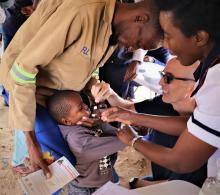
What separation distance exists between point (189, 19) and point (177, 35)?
0.08 m

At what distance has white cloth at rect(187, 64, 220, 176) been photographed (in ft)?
3.40

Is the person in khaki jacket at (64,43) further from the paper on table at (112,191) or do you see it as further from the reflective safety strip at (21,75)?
the paper on table at (112,191)

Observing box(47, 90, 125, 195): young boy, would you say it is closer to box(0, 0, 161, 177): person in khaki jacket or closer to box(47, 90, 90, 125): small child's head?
box(47, 90, 90, 125): small child's head

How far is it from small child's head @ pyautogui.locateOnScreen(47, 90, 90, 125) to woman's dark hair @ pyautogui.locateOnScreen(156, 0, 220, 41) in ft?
2.42

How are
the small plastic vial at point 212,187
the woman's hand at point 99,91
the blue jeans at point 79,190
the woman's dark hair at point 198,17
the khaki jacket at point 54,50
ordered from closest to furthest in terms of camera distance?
the small plastic vial at point 212,187
the woman's dark hair at point 198,17
the khaki jacket at point 54,50
the woman's hand at point 99,91
the blue jeans at point 79,190

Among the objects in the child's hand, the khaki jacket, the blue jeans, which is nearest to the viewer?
the khaki jacket

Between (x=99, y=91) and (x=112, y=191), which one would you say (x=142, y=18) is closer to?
(x=99, y=91)

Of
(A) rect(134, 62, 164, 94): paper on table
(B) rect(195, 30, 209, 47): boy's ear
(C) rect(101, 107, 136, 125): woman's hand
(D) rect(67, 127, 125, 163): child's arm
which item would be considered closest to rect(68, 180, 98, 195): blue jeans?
(D) rect(67, 127, 125, 163): child's arm

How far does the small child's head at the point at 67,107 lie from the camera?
1.69 m

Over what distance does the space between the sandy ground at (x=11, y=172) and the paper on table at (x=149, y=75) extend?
69 cm

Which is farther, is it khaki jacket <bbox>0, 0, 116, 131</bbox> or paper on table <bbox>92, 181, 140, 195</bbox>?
khaki jacket <bbox>0, 0, 116, 131</bbox>

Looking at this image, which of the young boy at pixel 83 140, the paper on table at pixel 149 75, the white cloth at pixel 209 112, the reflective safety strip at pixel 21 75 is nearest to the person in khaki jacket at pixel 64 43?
the reflective safety strip at pixel 21 75

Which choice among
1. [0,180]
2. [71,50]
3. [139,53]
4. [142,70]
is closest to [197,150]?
[71,50]

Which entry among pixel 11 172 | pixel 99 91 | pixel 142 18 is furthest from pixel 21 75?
pixel 11 172
